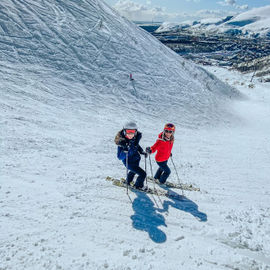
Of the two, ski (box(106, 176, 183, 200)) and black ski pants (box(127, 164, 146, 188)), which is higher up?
black ski pants (box(127, 164, 146, 188))

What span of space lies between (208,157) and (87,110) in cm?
793

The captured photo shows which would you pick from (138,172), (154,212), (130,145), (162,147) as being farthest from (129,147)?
(154,212)

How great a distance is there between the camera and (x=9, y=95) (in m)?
11.6

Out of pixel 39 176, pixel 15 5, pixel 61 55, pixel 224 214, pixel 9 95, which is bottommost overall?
pixel 39 176

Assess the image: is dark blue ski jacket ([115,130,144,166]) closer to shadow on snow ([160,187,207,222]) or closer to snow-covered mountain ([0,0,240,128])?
shadow on snow ([160,187,207,222])

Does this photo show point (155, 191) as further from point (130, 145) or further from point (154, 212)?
point (130, 145)

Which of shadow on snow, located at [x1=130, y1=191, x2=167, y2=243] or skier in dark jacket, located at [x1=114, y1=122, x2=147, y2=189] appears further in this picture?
skier in dark jacket, located at [x1=114, y1=122, x2=147, y2=189]

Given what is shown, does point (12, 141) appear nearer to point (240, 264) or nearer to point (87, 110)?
point (87, 110)

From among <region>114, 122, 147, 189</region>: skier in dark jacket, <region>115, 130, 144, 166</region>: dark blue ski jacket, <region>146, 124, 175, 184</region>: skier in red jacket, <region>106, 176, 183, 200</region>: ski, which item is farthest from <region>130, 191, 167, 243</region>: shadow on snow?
<region>146, 124, 175, 184</region>: skier in red jacket

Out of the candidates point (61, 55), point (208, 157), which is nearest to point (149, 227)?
point (208, 157)

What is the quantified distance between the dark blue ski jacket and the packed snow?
1.00 m

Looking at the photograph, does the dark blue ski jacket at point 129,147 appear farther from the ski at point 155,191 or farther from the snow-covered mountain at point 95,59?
the snow-covered mountain at point 95,59

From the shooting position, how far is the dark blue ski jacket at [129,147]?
5377 mm

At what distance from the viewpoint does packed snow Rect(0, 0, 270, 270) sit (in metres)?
3.97
